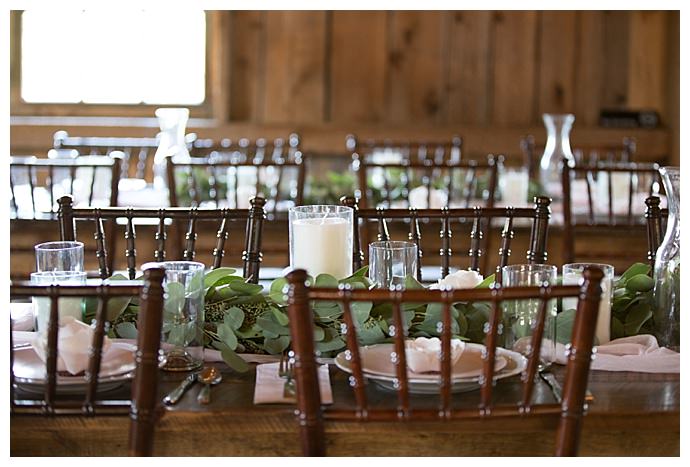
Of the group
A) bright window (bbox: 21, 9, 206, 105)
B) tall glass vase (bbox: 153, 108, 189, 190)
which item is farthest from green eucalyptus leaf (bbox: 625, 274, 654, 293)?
bright window (bbox: 21, 9, 206, 105)

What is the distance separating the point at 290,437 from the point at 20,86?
4647 millimetres

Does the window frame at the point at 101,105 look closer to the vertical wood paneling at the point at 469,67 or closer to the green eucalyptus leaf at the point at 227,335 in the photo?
the vertical wood paneling at the point at 469,67

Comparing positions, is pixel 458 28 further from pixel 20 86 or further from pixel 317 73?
pixel 20 86

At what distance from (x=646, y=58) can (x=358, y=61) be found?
148cm

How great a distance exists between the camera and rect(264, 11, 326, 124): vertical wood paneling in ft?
18.1

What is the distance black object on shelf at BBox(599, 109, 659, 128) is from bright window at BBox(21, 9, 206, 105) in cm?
213

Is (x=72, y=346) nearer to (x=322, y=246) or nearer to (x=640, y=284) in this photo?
(x=322, y=246)

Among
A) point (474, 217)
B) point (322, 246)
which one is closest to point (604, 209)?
point (474, 217)

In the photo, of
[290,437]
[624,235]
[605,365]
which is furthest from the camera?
[624,235]

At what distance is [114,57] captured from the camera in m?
5.75

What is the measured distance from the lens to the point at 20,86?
5625 mm

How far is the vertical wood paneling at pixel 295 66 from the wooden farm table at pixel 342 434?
13.8ft

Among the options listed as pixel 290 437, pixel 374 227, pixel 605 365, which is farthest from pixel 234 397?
pixel 374 227

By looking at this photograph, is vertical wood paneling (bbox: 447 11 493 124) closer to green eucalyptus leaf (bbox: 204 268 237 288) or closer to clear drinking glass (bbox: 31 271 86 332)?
green eucalyptus leaf (bbox: 204 268 237 288)
